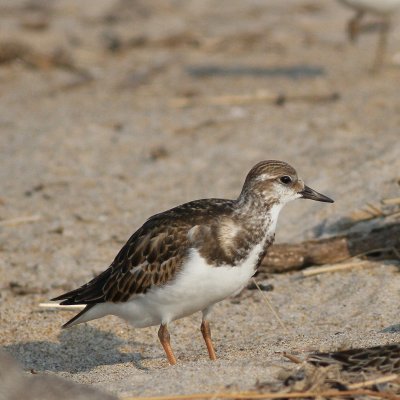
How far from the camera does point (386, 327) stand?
5238 mm

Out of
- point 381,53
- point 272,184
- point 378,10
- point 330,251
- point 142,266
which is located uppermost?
point 272,184

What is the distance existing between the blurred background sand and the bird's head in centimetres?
78

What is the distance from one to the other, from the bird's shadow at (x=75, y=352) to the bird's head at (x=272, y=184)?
1.12 m

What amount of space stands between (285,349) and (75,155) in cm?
430

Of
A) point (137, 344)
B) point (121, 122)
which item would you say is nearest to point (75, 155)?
point (121, 122)

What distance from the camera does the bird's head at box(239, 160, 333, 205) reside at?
4.97 metres

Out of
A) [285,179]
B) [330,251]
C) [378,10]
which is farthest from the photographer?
[378,10]

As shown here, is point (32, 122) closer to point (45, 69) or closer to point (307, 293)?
point (45, 69)

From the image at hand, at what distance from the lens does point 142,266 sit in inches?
196

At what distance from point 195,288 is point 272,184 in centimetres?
72

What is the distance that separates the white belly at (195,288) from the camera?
15.3 feet

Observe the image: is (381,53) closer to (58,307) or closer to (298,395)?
(58,307)

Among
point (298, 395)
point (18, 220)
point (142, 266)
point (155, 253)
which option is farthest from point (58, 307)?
point (298, 395)

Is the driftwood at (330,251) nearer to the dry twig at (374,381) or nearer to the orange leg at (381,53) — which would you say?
the dry twig at (374,381)
